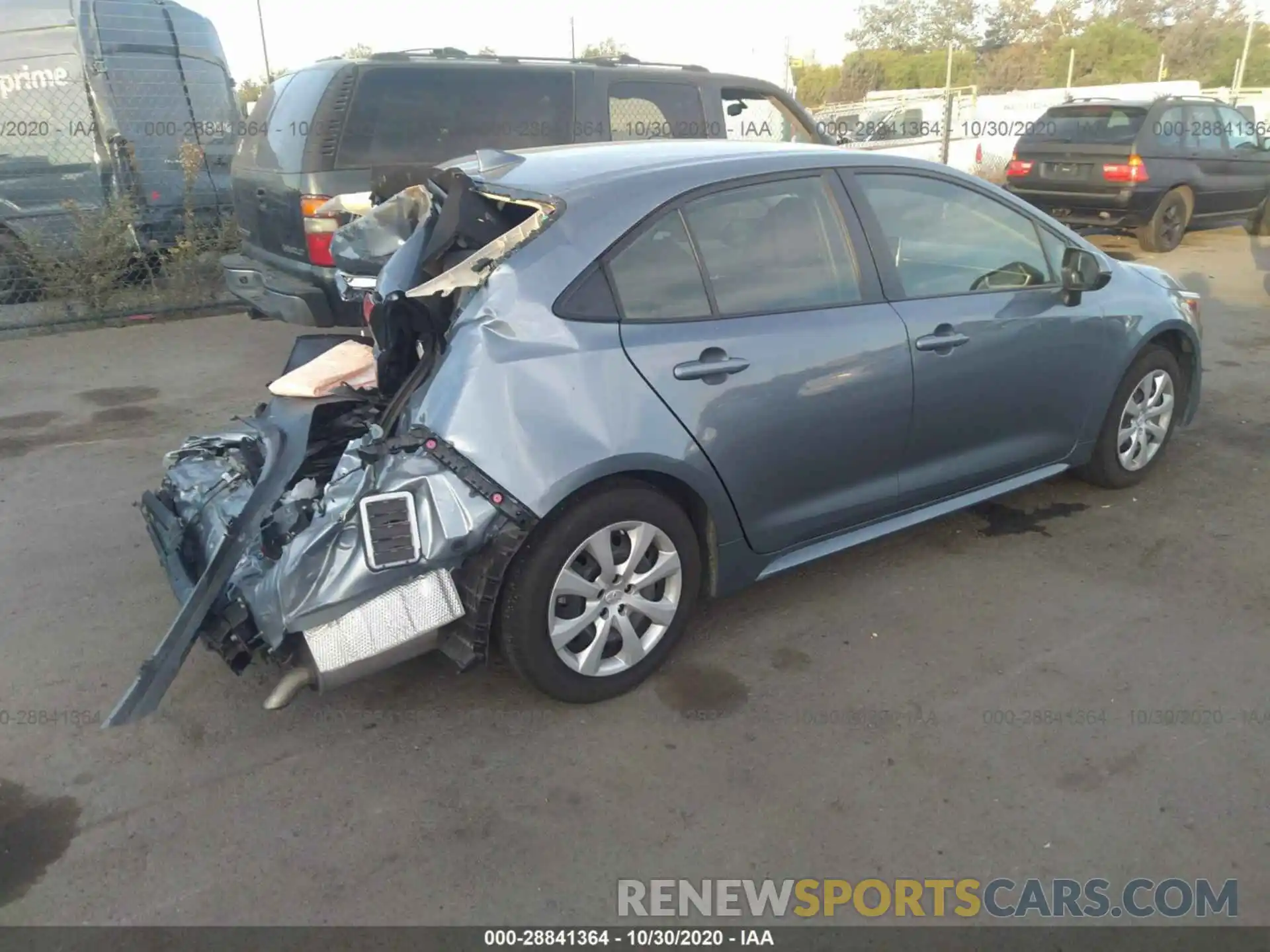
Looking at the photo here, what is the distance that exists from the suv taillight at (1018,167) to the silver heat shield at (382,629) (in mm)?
11877

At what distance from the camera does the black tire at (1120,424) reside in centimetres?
470

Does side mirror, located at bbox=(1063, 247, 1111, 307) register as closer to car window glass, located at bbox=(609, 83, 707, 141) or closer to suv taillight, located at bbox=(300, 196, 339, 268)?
car window glass, located at bbox=(609, 83, 707, 141)

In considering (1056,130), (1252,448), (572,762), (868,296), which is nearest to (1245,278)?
(1056,130)

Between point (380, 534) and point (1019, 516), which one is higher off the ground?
point (380, 534)

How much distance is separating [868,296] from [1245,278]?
9.21 metres

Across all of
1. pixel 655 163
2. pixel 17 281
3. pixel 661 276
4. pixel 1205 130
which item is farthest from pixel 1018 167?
pixel 17 281

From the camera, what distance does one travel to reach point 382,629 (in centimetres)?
296

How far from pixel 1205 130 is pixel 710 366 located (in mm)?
12231

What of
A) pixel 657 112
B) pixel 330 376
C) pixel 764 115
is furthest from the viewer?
pixel 764 115

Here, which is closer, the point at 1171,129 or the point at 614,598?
the point at 614,598

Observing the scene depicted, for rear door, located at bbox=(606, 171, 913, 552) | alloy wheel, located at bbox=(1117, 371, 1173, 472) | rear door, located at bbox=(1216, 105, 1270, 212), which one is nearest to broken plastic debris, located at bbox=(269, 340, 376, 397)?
rear door, located at bbox=(606, 171, 913, 552)

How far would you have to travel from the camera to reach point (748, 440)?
3.41 m

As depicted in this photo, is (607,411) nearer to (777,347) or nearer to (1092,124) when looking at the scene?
(777,347)

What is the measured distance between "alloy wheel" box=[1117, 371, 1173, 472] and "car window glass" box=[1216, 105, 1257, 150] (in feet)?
33.2
